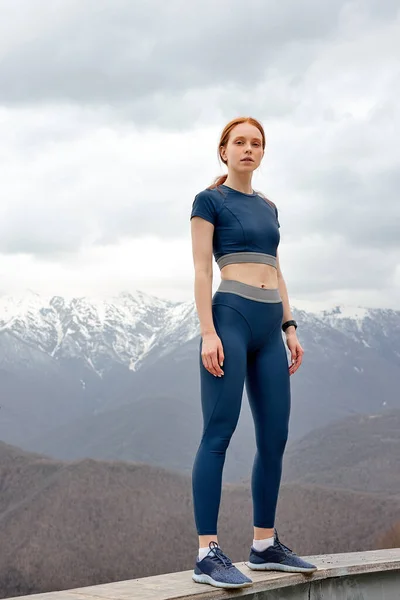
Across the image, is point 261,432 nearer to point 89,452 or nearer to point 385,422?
point 385,422

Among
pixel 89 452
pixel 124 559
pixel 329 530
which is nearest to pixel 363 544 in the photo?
pixel 329 530

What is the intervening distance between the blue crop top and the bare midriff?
0.07 feet

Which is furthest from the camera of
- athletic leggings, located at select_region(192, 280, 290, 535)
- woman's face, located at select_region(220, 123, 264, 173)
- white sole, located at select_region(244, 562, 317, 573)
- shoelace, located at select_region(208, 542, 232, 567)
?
woman's face, located at select_region(220, 123, 264, 173)

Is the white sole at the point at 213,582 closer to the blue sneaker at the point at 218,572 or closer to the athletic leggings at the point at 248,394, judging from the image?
the blue sneaker at the point at 218,572

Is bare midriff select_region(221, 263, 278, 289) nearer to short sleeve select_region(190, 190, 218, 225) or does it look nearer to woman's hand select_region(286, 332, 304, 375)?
short sleeve select_region(190, 190, 218, 225)

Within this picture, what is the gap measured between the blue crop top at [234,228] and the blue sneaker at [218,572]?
123 centimetres

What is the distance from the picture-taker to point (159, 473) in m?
71.9

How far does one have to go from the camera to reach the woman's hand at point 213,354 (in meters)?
3.62

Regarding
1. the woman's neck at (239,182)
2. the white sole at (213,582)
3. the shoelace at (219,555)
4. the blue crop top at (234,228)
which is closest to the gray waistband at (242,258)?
the blue crop top at (234,228)

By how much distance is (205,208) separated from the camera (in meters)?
3.85

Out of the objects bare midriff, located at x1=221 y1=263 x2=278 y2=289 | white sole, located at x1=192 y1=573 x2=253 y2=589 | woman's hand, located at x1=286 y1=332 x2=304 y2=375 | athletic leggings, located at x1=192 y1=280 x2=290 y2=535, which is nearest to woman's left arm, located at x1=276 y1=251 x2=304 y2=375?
woman's hand, located at x1=286 y1=332 x2=304 y2=375

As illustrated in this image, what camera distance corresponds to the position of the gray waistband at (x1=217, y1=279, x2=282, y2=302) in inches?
150

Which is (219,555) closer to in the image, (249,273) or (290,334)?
(290,334)

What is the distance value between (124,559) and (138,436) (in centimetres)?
8299
